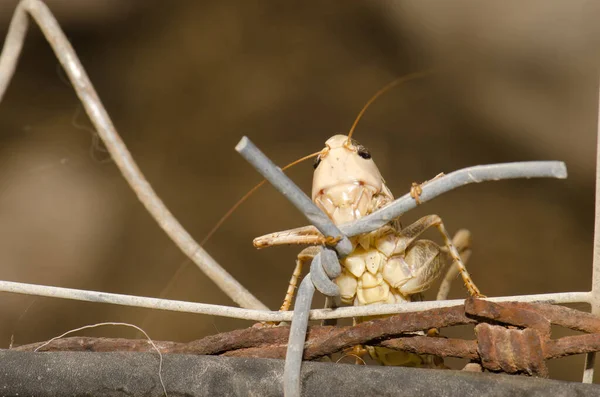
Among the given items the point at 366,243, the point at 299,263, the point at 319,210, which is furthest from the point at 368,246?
the point at 319,210

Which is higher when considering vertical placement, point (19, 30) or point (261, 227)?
point (19, 30)

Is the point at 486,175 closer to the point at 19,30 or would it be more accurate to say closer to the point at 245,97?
the point at 19,30

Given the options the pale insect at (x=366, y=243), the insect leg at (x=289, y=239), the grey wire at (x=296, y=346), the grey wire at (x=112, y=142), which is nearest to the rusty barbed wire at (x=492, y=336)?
the grey wire at (x=296, y=346)

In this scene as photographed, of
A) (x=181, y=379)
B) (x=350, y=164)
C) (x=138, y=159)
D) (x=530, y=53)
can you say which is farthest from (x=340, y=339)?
(x=138, y=159)

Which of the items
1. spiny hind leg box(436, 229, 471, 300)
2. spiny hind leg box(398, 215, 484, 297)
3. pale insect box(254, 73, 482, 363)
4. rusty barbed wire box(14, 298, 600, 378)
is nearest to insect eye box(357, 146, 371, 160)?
pale insect box(254, 73, 482, 363)

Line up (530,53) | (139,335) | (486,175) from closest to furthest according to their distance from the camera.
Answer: (486,175) < (530,53) < (139,335)

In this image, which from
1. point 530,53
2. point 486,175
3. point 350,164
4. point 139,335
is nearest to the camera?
point 486,175
